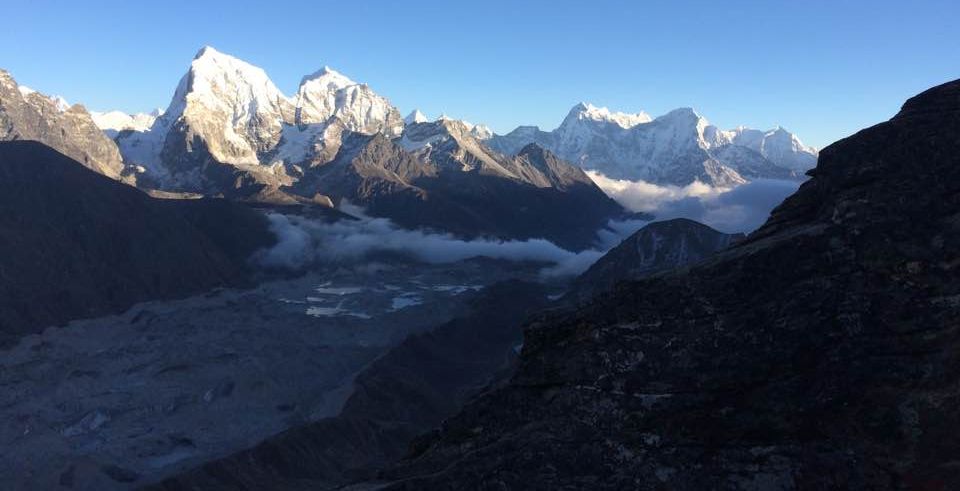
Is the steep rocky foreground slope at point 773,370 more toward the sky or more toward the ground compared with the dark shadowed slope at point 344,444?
more toward the sky

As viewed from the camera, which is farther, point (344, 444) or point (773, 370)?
point (344, 444)

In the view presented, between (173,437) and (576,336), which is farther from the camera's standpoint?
(173,437)

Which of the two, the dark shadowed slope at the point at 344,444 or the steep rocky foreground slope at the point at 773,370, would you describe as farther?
the dark shadowed slope at the point at 344,444

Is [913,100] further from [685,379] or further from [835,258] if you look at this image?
[685,379]

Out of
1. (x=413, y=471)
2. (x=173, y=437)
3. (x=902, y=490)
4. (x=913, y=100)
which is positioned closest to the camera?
(x=902, y=490)

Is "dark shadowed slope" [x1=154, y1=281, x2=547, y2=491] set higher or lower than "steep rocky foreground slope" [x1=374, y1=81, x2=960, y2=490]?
lower

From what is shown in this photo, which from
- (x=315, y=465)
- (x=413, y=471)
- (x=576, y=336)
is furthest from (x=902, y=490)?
(x=315, y=465)

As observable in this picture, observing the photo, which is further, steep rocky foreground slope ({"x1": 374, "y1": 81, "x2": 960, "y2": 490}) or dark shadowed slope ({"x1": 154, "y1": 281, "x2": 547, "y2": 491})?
dark shadowed slope ({"x1": 154, "y1": 281, "x2": 547, "y2": 491})

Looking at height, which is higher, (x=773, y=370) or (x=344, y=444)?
(x=773, y=370)
